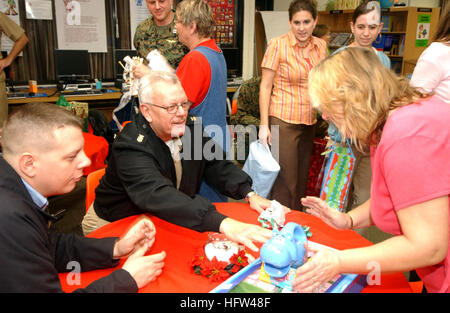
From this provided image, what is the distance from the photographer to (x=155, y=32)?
10.5ft

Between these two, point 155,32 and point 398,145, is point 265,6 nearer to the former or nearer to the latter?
point 155,32

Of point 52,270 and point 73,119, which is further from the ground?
point 73,119

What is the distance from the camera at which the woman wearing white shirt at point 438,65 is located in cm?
195

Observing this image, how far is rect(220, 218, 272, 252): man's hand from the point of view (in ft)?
4.49

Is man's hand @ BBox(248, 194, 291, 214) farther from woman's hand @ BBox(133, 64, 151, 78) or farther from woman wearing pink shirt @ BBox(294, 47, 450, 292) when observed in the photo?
woman's hand @ BBox(133, 64, 151, 78)

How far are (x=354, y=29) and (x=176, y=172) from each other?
1.95 meters

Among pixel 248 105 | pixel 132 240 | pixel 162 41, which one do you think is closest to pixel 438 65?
pixel 132 240

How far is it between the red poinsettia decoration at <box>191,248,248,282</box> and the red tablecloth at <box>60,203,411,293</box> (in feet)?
0.07

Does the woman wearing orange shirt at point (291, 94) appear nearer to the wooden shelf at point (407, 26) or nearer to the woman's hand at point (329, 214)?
the woman's hand at point (329, 214)

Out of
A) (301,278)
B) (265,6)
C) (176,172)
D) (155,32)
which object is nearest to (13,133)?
(176,172)

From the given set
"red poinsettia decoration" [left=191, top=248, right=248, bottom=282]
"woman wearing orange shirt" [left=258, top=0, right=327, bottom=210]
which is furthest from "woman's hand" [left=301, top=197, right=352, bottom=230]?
"woman wearing orange shirt" [left=258, top=0, right=327, bottom=210]

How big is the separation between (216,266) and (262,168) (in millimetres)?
1596

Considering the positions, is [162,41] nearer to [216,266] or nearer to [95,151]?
[95,151]

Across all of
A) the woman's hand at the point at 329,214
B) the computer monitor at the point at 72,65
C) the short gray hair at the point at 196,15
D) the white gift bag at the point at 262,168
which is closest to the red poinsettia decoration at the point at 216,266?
the woman's hand at the point at 329,214
